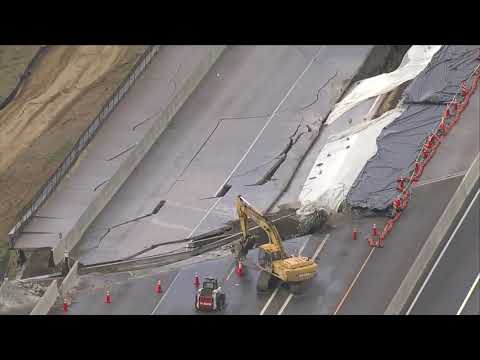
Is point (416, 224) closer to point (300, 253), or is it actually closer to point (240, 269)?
point (300, 253)

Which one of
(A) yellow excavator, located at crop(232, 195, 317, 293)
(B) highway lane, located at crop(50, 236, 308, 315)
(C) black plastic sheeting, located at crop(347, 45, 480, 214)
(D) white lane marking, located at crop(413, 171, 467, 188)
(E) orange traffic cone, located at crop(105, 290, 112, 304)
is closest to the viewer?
(A) yellow excavator, located at crop(232, 195, 317, 293)

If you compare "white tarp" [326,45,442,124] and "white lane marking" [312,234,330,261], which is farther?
"white tarp" [326,45,442,124]

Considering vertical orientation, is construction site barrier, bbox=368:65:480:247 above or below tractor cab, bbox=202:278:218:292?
above

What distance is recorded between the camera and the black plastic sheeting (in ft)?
236

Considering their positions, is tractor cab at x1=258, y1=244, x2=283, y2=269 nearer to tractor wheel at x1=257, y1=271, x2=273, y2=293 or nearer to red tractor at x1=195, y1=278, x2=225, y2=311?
tractor wheel at x1=257, y1=271, x2=273, y2=293

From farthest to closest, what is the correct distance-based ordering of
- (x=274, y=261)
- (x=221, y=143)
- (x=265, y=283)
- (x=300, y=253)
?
1. (x=221, y=143)
2. (x=300, y=253)
3. (x=265, y=283)
4. (x=274, y=261)

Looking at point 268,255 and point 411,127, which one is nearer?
point 268,255

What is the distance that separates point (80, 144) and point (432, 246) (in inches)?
901

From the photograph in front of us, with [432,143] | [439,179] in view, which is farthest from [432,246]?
[432,143]

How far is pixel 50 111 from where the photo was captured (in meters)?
85.2

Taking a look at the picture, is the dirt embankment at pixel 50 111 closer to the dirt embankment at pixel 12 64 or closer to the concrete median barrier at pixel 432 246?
the dirt embankment at pixel 12 64

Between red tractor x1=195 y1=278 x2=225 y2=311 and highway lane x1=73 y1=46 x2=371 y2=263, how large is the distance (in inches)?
246

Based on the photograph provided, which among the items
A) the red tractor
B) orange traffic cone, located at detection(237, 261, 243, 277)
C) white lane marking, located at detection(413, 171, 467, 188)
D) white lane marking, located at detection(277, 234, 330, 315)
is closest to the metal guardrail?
the red tractor

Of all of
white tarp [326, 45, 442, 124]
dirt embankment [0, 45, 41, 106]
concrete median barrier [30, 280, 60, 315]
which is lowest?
concrete median barrier [30, 280, 60, 315]
